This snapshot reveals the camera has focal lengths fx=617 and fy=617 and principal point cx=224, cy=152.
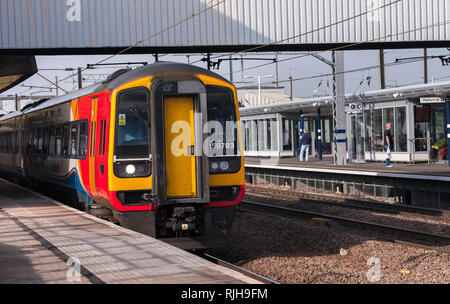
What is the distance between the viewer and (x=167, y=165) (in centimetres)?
955

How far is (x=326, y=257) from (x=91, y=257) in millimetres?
4240

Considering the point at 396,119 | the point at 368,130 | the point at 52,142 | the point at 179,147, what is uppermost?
the point at 396,119

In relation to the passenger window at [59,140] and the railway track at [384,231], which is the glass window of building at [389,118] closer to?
the railway track at [384,231]

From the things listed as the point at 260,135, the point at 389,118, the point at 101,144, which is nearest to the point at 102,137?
the point at 101,144

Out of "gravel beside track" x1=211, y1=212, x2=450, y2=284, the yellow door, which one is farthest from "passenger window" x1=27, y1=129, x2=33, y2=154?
the yellow door

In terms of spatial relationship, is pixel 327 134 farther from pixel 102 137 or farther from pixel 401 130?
pixel 102 137

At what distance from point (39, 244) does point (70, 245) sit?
561 mm

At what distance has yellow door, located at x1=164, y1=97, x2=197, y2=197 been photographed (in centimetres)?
955

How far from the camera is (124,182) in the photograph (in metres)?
9.58

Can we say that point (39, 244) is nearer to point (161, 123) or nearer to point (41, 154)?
point (161, 123)

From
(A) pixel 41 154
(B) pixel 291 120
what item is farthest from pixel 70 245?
(B) pixel 291 120

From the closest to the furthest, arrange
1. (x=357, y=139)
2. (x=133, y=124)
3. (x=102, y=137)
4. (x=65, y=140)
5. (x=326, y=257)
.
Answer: (x=133, y=124) → (x=102, y=137) → (x=326, y=257) → (x=65, y=140) → (x=357, y=139)

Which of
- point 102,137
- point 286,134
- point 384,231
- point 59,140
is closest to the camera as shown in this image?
point 102,137

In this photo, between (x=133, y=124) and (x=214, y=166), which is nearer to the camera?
(x=133, y=124)
